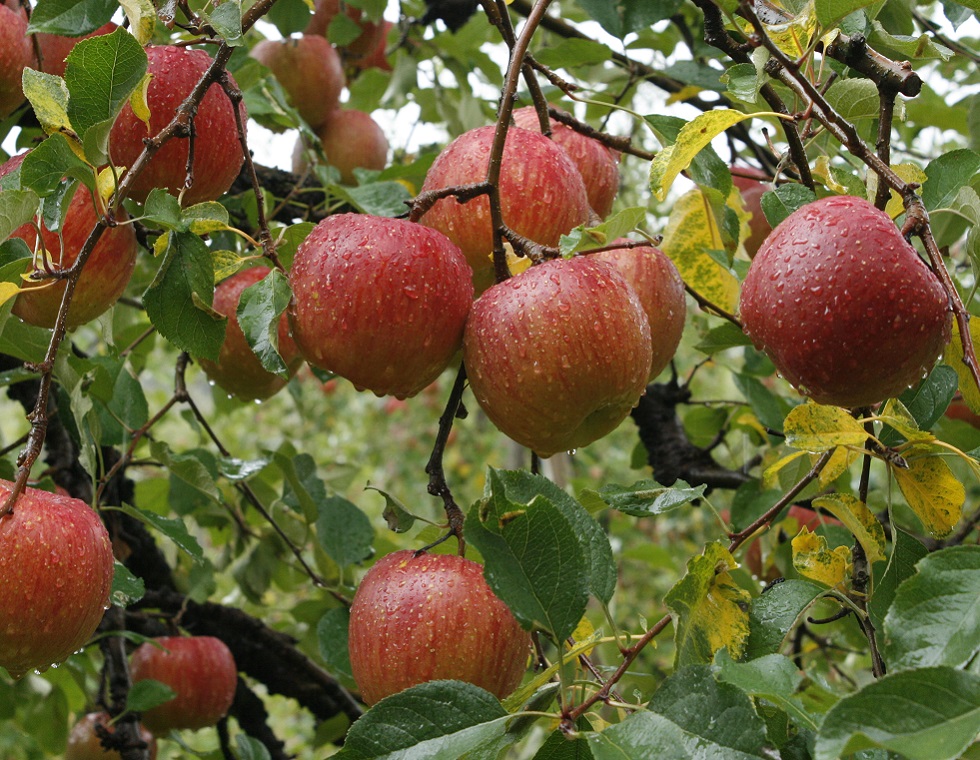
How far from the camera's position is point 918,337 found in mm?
679

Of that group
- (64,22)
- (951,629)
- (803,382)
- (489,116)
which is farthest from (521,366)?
(489,116)

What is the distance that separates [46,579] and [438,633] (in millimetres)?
296

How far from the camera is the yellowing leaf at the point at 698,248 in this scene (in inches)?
40.4

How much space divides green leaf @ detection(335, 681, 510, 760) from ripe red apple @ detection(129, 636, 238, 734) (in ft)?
3.01

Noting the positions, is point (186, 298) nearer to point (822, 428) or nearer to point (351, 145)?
point (822, 428)

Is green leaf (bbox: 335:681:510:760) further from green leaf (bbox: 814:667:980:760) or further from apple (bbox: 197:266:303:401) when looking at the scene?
apple (bbox: 197:266:303:401)

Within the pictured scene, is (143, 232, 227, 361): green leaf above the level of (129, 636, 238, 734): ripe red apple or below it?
above

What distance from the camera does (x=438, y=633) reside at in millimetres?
801

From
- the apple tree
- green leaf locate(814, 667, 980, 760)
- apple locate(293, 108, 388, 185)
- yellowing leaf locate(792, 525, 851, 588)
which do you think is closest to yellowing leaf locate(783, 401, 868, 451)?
the apple tree

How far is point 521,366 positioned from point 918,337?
287 mm

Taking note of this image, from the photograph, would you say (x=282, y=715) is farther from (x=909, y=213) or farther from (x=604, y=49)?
(x=909, y=213)

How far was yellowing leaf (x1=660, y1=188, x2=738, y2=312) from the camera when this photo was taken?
1.03 m

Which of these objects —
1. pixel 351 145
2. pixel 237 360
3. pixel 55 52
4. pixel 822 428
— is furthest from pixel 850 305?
pixel 351 145

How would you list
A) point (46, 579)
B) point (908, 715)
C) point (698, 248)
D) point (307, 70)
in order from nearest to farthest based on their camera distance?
point (908, 715)
point (46, 579)
point (698, 248)
point (307, 70)
